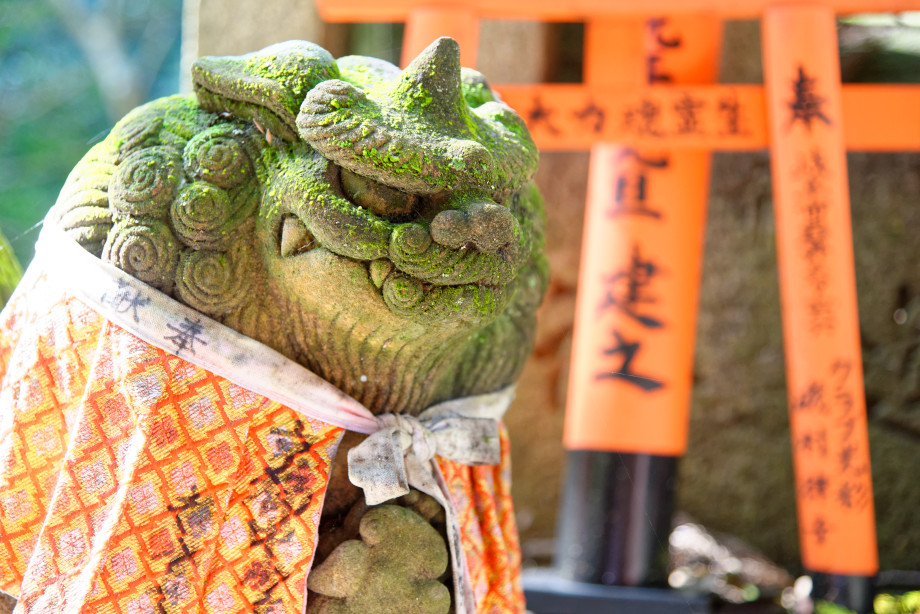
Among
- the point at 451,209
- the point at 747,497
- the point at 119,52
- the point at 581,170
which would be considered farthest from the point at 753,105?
the point at 119,52

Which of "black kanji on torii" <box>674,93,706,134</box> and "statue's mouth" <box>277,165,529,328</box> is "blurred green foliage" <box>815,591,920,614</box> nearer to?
"black kanji on torii" <box>674,93,706,134</box>

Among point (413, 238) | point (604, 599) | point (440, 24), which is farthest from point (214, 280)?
point (604, 599)

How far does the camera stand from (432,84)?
1.24 metres

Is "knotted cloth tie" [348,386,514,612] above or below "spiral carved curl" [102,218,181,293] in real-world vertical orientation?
below

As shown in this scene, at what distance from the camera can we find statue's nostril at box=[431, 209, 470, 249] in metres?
1.16

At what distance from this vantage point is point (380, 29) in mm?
3537

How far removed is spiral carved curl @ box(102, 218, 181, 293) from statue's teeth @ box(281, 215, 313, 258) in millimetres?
171

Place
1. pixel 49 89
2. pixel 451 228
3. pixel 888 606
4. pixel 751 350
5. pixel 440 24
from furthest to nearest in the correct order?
pixel 49 89 → pixel 751 350 → pixel 888 606 → pixel 440 24 → pixel 451 228

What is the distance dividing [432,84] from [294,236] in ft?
1.01

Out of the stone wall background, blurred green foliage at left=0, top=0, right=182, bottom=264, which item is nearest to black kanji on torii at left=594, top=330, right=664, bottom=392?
the stone wall background

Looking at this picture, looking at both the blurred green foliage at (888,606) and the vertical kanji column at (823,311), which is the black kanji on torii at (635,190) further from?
the blurred green foliage at (888,606)

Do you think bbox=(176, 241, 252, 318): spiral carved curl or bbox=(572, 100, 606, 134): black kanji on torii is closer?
bbox=(176, 241, 252, 318): spiral carved curl

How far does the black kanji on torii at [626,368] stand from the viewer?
2785mm

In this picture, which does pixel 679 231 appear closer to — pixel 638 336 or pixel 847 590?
pixel 638 336
